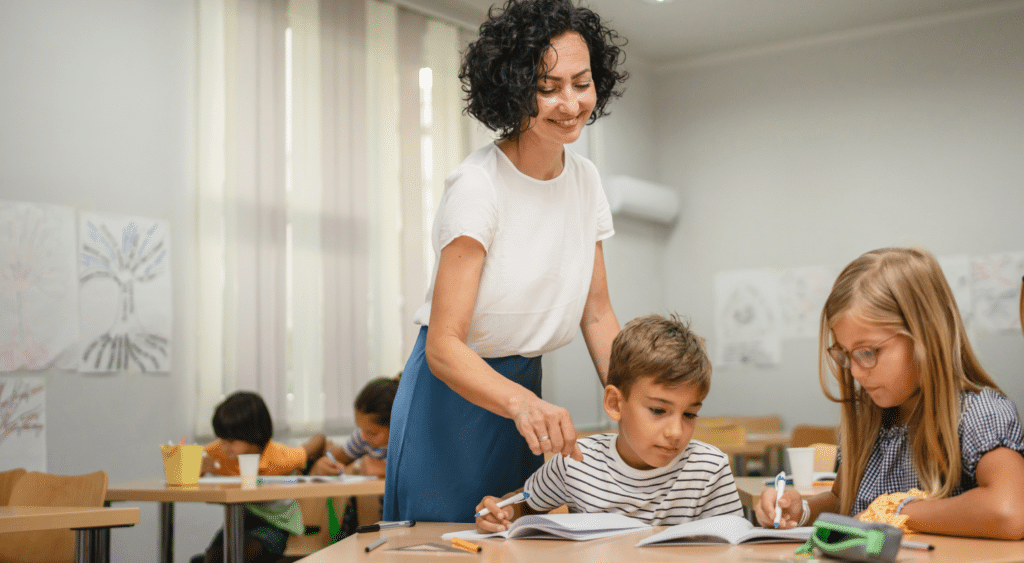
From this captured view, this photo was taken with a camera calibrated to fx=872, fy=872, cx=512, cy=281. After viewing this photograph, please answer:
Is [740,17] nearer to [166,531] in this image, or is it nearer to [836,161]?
[836,161]

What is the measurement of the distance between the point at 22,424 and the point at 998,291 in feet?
18.5

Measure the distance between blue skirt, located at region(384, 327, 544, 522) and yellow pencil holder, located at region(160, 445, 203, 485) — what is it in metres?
1.54

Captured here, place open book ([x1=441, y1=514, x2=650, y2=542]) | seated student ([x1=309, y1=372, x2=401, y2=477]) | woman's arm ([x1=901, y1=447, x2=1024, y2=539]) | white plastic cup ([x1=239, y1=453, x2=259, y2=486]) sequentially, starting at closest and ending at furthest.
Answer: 1. woman's arm ([x1=901, y1=447, x2=1024, y2=539])
2. open book ([x1=441, y1=514, x2=650, y2=542])
3. white plastic cup ([x1=239, y1=453, x2=259, y2=486])
4. seated student ([x1=309, y1=372, x2=401, y2=477])

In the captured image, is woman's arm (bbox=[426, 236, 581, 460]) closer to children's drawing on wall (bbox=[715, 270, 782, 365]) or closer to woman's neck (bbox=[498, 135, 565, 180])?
woman's neck (bbox=[498, 135, 565, 180])

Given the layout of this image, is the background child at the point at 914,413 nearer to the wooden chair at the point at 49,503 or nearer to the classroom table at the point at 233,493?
the classroom table at the point at 233,493

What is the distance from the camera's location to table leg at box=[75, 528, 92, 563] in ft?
6.81

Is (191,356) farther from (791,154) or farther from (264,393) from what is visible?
(791,154)

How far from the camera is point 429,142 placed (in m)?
5.17

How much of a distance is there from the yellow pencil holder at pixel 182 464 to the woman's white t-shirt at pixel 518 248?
5.25 feet

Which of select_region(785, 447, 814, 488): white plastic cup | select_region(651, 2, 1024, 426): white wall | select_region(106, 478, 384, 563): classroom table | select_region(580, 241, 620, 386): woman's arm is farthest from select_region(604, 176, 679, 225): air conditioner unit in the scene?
select_region(580, 241, 620, 386): woman's arm

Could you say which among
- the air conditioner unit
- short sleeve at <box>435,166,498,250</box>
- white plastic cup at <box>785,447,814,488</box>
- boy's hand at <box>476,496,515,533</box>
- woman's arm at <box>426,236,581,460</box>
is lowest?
white plastic cup at <box>785,447,814,488</box>

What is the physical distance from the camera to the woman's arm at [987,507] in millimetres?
1099

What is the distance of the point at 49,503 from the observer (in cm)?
267

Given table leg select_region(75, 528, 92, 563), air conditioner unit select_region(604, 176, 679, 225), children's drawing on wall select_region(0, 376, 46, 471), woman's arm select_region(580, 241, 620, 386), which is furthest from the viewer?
air conditioner unit select_region(604, 176, 679, 225)
